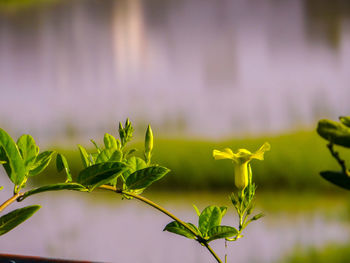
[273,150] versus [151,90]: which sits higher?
[151,90]

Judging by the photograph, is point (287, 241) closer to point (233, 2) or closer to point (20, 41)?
point (233, 2)

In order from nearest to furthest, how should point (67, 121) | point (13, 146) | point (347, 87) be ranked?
point (13, 146) < point (347, 87) < point (67, 121)

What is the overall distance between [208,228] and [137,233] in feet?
2.86

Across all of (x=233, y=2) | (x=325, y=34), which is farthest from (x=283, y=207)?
(x=233, y=2)

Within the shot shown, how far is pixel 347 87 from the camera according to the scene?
3.44 ft

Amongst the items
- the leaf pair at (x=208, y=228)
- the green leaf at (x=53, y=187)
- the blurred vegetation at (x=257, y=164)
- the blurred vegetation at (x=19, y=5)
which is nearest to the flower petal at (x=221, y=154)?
the leaf pair at (x=208, y=228)

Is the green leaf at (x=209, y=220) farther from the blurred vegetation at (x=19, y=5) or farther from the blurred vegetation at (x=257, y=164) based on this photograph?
the blurred vegetation at (x=19, y=5)

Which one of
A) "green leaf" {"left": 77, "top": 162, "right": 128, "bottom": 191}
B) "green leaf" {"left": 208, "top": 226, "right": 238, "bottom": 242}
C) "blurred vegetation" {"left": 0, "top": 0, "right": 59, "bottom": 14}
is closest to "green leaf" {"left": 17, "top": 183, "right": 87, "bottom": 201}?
"green leaf" {"left": 77, "top": 162, "right": 128, "bottom": 191}

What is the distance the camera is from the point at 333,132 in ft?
0.91

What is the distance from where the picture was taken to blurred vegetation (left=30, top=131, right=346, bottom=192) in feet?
3.49

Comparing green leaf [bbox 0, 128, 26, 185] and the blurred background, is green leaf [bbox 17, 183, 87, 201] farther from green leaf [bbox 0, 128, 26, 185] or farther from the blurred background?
the blurred background

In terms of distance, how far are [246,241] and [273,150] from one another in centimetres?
25

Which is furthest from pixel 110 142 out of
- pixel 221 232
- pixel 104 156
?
pixel 221 232

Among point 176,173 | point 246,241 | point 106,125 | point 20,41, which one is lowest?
point 246,241
